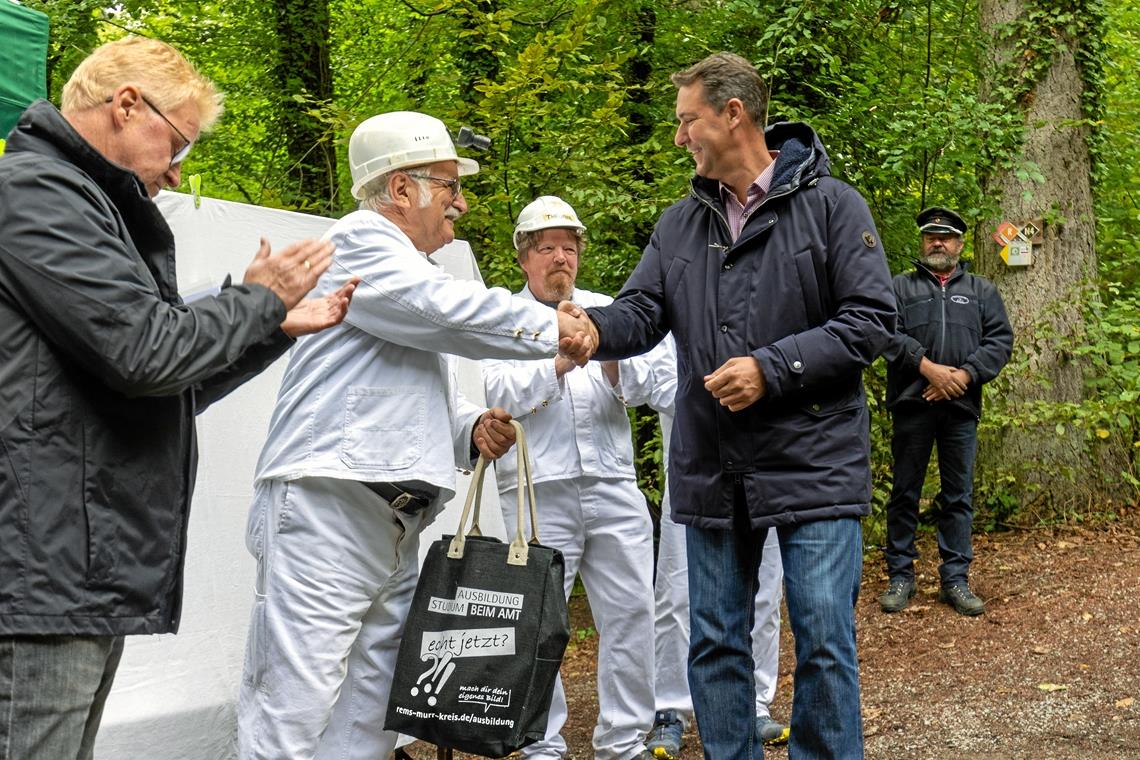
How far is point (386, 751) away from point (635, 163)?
5.77m

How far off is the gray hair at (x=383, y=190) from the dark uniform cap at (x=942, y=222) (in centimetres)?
488

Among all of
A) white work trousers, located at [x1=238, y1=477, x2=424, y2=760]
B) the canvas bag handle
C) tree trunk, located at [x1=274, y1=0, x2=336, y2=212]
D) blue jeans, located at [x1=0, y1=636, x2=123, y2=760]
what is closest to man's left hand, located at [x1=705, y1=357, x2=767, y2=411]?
the canvas bag handle

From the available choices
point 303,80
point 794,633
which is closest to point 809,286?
point 794,633

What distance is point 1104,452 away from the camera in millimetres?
9070

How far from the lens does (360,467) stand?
352 centimetres

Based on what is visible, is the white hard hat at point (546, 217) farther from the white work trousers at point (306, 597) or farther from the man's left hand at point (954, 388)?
the man's left hand at point (954, 388)

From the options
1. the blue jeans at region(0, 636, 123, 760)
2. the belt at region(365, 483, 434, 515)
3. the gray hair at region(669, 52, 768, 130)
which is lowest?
the blue jeans at region(0, 636, 123, 760)

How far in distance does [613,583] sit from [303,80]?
8.59m

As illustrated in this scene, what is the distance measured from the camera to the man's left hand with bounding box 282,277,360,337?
2896 millimetres

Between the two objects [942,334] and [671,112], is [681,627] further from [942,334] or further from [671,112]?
[671,112]

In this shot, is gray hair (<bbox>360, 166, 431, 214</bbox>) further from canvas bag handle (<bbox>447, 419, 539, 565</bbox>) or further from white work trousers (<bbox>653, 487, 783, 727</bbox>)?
white work trousers (<bbox>653, 487, 783, 727</bbox>)

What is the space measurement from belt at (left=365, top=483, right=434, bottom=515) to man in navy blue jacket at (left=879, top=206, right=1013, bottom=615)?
14.6 feet

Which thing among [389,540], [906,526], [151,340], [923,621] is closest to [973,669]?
[923,621]

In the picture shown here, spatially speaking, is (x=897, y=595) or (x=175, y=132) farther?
(x=897, y=595)
